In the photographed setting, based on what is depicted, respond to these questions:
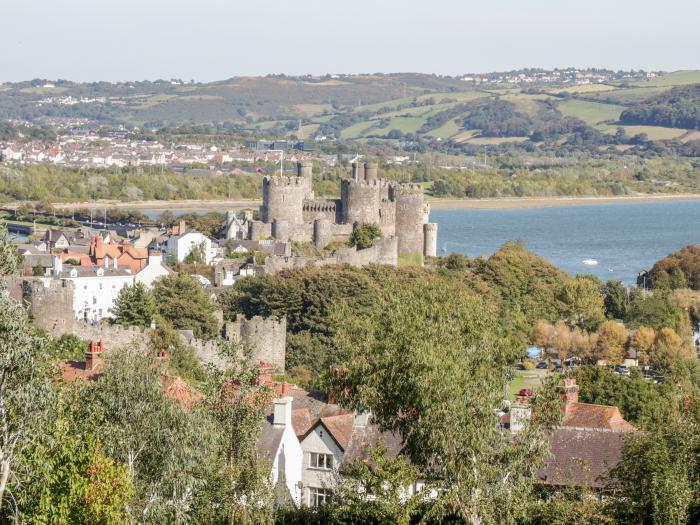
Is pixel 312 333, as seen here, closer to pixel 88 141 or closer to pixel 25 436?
pixel 25 436

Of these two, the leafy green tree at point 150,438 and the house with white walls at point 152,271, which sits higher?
the leafy green tree at point 150,438

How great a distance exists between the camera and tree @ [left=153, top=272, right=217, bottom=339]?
32.8 m

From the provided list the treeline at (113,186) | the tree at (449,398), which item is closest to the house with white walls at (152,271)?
the tree at (449,398)

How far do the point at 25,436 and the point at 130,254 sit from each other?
96.8 feet

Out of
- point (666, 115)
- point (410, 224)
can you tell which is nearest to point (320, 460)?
point (410, 224)

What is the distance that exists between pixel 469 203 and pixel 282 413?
3790 inches

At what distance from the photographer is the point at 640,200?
429ft

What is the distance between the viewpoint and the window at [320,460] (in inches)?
734

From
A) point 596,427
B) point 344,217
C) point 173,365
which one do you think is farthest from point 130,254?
point 596,427

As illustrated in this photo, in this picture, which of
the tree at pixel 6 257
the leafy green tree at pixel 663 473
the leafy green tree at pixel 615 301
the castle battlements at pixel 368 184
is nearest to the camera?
the tree at pixel 6 257

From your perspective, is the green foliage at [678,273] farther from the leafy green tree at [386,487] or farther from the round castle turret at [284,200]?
the leafy green tree at [386,487]

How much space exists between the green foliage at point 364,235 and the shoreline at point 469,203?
47.1 meters

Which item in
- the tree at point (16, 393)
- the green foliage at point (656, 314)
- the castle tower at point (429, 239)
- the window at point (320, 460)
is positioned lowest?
the green foliage at point (656, 314)

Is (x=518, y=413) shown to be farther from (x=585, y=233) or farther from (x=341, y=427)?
(x=585, y=233)
